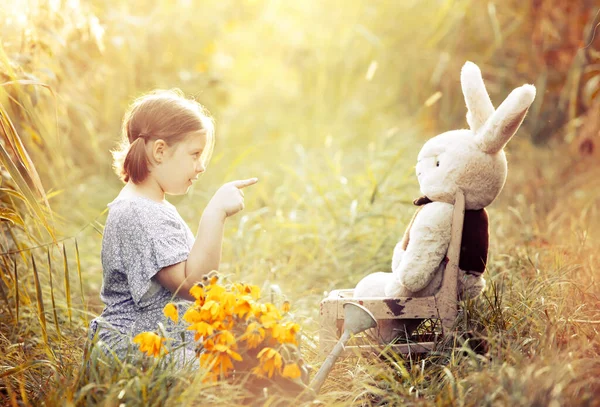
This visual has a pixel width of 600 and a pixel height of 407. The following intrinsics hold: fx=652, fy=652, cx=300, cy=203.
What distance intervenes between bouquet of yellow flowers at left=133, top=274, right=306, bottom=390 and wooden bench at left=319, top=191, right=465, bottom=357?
0.32 meters

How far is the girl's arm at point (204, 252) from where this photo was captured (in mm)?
2125

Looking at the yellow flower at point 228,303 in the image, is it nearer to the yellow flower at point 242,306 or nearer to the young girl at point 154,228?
the yellow flower at point 242,306

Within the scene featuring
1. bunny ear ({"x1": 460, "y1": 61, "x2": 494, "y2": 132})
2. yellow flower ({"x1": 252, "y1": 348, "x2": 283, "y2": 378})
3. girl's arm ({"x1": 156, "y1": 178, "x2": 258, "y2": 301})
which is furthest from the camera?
bunny ear ({"x1": 460, "y1": 61, "x2": 494, "y2": 132})

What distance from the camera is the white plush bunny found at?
216 cm

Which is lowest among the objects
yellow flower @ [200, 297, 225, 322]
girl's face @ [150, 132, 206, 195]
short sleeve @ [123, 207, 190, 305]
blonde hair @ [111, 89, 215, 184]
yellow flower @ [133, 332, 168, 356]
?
yellow flower @ [133, 332, 168, 356]

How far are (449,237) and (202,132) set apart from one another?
0.93 metres

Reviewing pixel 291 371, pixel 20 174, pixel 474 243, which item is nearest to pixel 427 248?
pixel 474 243

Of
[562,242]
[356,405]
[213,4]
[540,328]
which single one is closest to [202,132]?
[356,405]

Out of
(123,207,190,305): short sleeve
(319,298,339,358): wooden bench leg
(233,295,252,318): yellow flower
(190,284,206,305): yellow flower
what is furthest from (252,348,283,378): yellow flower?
(123,207,190,305): short sleeve

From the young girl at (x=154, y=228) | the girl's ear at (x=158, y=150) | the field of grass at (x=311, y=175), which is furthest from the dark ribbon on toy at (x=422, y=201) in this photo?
the girl's ear at (x=158, y=150)

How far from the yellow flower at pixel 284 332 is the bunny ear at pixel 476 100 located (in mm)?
951

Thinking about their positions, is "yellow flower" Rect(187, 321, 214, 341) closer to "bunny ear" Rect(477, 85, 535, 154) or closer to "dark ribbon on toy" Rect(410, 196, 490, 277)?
"dark ribbon on toy" Rect(410, 196, 490, 277)

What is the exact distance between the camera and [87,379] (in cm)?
194

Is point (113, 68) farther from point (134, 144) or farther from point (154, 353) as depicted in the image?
point (154, 353)
